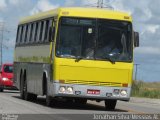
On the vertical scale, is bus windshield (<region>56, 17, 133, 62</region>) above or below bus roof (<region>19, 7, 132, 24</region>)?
below

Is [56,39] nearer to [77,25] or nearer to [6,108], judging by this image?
[77,25]

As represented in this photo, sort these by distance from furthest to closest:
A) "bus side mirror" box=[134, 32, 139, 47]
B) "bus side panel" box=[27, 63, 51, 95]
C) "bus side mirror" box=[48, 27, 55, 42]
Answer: "bus side panel" box=[27, 63, 51, 95], "bus side mirror" box=[134, 32, 139, 47], "bus side mirror" box=[48, 27, 55, 42]

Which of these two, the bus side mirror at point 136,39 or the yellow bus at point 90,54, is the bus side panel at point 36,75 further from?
the bus side mirror at point 136,39

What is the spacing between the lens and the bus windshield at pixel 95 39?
23.0 meters

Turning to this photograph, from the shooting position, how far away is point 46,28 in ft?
82.8

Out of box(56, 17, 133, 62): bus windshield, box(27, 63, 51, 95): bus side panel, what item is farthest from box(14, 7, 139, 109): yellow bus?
box(27, 63, 51, 95): bus side panel

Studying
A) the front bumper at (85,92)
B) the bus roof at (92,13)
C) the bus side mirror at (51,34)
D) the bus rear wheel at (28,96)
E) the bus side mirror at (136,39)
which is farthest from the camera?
the bus rear wheel at (28,96)

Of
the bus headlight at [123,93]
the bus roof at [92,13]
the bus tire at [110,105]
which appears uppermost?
the bus roof at [92,13]

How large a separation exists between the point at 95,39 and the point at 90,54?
58 centimetres

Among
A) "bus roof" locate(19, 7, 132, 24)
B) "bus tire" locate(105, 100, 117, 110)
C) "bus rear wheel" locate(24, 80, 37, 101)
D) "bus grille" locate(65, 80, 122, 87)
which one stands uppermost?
"bus roof" locate(19, 7, 132, 24)

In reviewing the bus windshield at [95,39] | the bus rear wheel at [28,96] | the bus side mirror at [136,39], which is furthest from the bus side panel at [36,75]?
the bus side mirror at [136,39]

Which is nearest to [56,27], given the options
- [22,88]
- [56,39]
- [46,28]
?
[56,39]

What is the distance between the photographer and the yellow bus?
22859 millimetres

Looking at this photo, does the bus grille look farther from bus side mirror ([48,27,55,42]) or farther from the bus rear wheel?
the bus rear wheel
